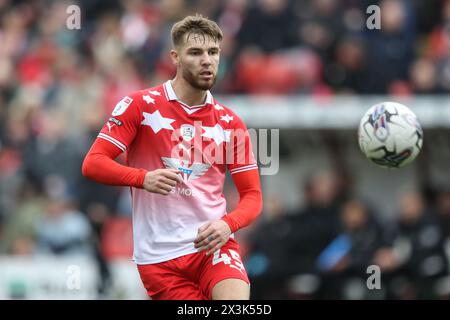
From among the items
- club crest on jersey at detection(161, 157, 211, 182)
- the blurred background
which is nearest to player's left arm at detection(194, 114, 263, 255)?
club crest on jersey at detection(161, 157, 211, 182)

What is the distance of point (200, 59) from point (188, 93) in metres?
0.29

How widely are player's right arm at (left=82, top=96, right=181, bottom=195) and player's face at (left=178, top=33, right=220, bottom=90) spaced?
466 millimetres

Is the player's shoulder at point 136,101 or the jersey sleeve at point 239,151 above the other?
the player's shoulder at point 136,101

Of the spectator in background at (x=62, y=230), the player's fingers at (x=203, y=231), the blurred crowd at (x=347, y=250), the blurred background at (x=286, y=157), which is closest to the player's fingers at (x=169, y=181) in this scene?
the player's fingers at (x=203, y=231)

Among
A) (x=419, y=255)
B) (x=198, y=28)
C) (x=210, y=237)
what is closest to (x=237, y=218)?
(x=210, y=237)

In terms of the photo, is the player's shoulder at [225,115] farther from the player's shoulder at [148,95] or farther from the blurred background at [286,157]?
the blurred background at [286,157]

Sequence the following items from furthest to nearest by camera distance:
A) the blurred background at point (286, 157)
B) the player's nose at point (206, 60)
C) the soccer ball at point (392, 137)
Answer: the blurred background at point (286, 157) < the soccer ball at point (392, 137) < the player's nose at point (206, 60)

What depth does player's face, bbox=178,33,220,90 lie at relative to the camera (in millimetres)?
7223

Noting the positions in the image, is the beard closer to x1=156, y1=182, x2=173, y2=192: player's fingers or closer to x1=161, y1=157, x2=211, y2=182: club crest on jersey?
x1=161, y1=157, x2=211, y2=182: club crest on jersey

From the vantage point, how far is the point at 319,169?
14492mm

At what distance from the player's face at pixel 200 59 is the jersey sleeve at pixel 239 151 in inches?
16.5

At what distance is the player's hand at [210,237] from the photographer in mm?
6754

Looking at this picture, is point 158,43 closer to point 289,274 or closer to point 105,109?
point 105,109

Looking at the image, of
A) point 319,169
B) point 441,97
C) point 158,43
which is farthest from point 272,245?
point 158,43
